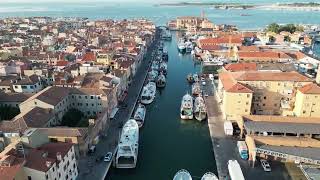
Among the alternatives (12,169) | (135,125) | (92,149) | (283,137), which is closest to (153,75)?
(135,125)

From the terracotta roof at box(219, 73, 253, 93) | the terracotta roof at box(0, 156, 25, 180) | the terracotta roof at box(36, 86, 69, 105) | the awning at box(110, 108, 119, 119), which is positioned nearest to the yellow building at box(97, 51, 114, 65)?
the awning at box(110, 108, 119, 119)

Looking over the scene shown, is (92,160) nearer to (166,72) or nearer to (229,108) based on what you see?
(229,108)

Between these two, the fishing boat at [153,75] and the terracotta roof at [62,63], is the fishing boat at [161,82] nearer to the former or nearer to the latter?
the fishing boat at [153,75]

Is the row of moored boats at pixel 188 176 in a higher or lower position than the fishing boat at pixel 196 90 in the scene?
lower

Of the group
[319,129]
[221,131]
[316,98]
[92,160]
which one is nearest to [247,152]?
[221,131]

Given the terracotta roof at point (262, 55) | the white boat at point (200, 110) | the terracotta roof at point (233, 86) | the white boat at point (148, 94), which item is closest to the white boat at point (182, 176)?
the terracotta roof at point (233, 86)
